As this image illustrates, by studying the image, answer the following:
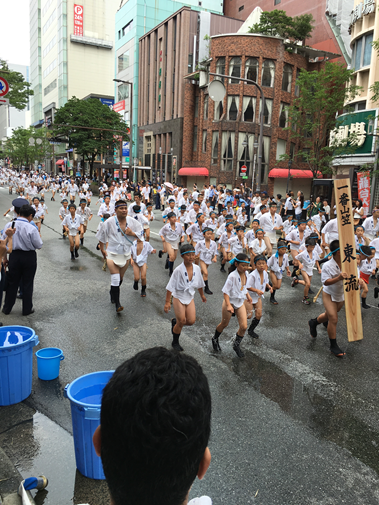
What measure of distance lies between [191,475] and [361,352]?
5.95m

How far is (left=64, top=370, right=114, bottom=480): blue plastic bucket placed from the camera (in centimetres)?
318

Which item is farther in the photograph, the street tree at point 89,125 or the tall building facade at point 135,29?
the tall building facade at point 135,29

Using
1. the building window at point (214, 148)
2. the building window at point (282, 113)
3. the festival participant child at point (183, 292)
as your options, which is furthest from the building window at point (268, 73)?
the festival participant child at point (183, 292)

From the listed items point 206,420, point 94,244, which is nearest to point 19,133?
point 94,244

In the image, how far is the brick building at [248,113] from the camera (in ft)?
121

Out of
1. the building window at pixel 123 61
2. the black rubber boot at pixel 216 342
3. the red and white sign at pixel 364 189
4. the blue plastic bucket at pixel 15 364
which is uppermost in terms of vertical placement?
the building window at pixel 123 61

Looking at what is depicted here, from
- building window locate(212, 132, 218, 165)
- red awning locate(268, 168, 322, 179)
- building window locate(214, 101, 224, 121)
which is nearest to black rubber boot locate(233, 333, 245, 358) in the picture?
red awning locate(268, 168, 322, 179)

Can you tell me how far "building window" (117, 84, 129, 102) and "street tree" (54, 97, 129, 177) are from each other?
1447 cm

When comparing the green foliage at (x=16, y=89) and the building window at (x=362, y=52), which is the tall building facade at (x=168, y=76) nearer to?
the building window at (x=362, y=52)

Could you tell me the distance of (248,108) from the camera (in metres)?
37.8

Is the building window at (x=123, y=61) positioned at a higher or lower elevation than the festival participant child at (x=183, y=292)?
higher

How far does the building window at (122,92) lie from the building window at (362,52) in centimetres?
3936

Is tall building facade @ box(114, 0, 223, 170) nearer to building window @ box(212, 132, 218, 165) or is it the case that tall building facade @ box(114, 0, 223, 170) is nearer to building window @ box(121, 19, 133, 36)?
building window @ box(121, 19, 133, 36)

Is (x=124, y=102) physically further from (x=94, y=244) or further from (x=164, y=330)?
(x=164, y=330)
